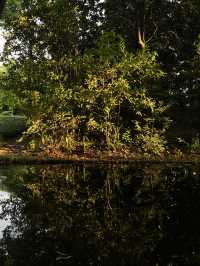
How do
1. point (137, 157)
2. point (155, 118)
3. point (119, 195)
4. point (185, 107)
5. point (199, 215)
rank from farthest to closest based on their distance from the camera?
point (185, 107)
point (155, 118)
point (137, 157)
point (119, 195)
point (199, 215)

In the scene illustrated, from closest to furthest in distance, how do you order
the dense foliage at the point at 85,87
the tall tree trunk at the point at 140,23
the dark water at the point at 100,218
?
the dark water at the point at 100,218, the dense foliage at the point at 85,87, the tall tree trunk at the point at 140,23

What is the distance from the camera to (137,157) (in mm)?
22188

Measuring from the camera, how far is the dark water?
788cm

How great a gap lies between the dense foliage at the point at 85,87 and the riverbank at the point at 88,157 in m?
0.45

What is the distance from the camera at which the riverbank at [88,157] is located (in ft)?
70.6

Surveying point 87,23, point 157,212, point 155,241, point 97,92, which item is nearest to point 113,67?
point 97,92

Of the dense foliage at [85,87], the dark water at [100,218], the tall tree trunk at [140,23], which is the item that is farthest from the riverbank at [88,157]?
the tall tree trunk at [140,23]

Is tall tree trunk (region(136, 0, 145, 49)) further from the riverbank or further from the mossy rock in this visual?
the riverbank

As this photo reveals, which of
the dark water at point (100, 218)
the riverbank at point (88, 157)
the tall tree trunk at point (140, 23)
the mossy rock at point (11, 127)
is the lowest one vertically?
the dark water at point (100, 218)

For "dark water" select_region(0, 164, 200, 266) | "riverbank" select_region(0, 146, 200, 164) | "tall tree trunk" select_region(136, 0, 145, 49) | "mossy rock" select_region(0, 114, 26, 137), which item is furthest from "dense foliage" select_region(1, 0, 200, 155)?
"mossy rock" select_region(0, 114, 26, 137)

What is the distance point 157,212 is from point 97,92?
12.3 metres

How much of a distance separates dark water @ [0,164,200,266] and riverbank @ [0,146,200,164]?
3387 millimetres

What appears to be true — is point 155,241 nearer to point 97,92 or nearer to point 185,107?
point 97,92

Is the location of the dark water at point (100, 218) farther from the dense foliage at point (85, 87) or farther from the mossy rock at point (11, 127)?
the mossy rock at point (11, 127)
